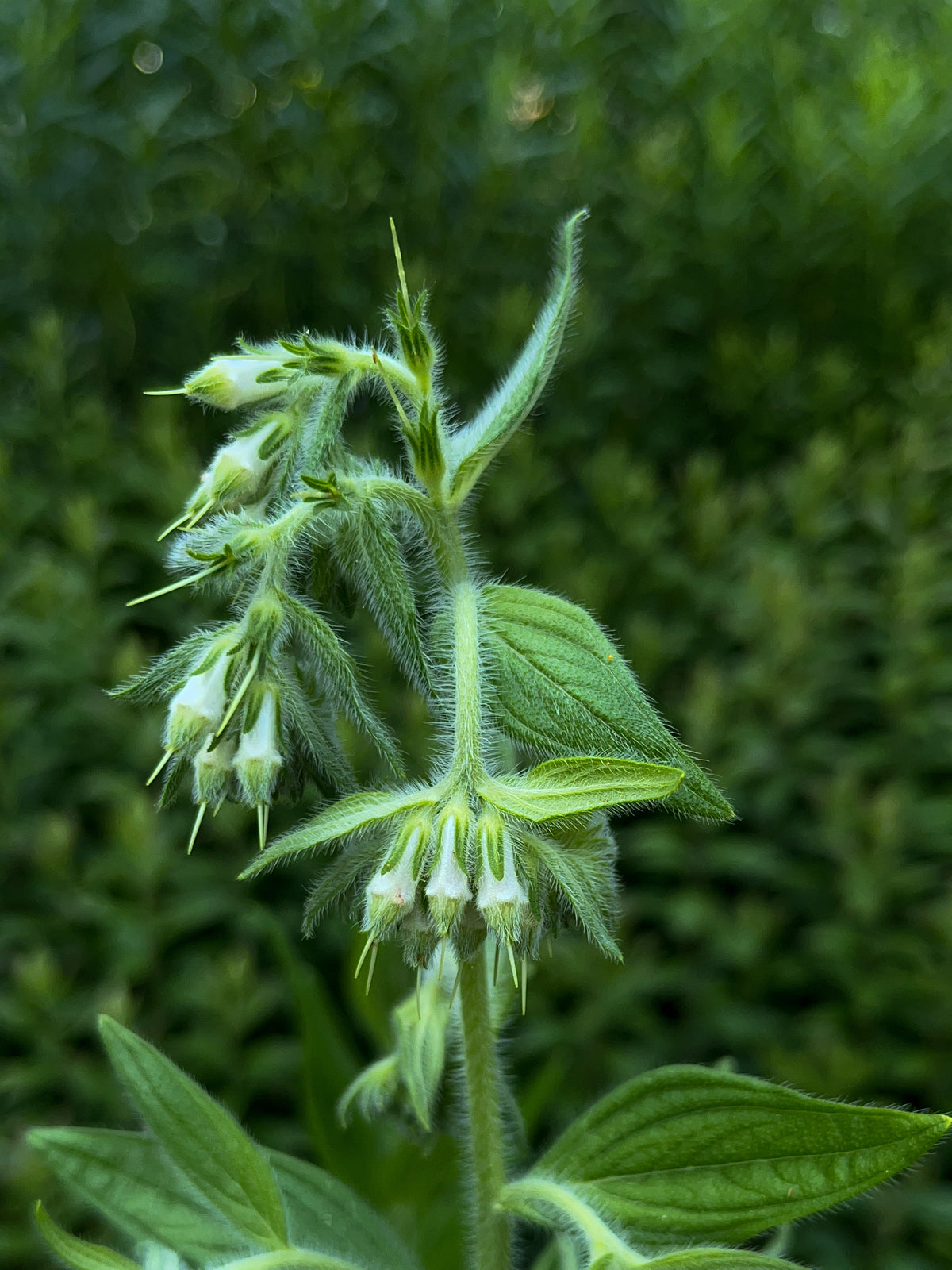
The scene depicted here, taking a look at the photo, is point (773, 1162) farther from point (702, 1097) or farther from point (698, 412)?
point (698, 412)

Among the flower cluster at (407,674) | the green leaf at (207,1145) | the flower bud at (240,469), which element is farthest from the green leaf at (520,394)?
the green leaf at (207,1145)

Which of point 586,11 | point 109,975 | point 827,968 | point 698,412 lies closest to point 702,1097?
point 827,968

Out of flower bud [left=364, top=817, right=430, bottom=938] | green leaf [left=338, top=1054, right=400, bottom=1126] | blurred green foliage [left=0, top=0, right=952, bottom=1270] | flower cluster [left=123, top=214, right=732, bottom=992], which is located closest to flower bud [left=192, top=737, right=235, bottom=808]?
flower cluster [left=123, top=214, right=732, bottom=992]

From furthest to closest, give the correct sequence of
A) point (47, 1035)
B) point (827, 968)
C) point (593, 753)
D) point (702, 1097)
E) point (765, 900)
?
point (765, 900) < point (827, 968) < point (47, 1035) < point (702, 1097) < point (593, 753)

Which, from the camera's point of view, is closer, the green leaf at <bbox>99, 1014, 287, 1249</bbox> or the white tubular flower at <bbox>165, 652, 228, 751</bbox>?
the white tubular flower at <bbox>165, 652, 228, 751</bbox>

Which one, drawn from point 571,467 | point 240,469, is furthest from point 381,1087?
point 571,467

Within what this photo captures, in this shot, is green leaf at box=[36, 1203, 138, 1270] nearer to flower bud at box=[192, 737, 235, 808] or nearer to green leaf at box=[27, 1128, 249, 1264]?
green leaf at box=[27, 1128, 249, 1264]

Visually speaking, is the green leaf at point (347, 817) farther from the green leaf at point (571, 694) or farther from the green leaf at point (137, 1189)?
the green leaf at point (137, 1189)
